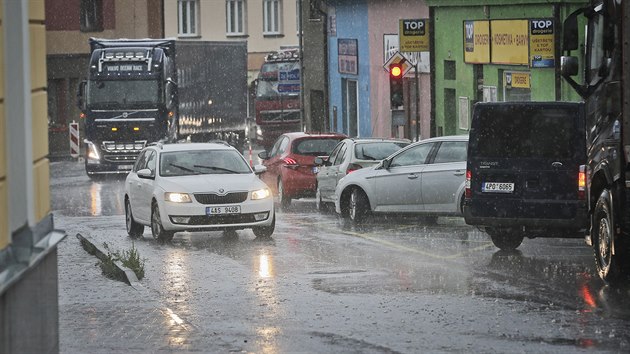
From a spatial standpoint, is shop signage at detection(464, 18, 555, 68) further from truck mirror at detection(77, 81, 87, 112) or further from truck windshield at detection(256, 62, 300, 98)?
truck windshield at detection(256, 62, 300, 98)

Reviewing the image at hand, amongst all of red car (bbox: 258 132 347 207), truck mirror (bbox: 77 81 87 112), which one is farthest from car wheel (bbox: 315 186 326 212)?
truck mirror (bbox: 77 81 87 112)

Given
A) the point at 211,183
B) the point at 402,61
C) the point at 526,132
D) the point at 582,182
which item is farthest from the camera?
the point at 402,61

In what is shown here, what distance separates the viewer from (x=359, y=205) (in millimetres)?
25016

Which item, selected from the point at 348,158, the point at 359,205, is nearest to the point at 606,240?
the point at 359,205

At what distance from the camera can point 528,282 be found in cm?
1576

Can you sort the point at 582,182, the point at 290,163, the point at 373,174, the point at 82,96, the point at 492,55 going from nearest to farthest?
the point at 582,182, the point at 373,174, the point at 290,163, the point at 492,55, the point at 82,96

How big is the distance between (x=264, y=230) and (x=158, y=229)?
1.61 metres

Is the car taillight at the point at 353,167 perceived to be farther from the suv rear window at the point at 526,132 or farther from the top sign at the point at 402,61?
the suv rear window at the point at 526,132

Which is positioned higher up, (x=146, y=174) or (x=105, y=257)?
(x=146, y=174)

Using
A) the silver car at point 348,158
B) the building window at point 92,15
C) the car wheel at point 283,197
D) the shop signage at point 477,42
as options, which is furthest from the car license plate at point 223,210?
the building window at point 92,15

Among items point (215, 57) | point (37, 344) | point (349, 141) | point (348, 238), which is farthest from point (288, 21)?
point (37, 344)

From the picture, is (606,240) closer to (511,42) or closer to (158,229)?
(158,229)

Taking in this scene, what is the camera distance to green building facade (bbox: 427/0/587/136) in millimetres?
30688

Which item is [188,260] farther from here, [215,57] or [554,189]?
[215,57]
